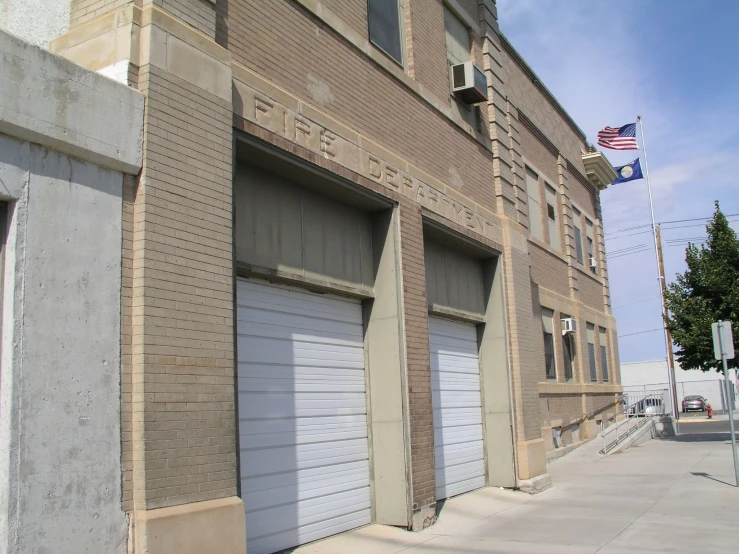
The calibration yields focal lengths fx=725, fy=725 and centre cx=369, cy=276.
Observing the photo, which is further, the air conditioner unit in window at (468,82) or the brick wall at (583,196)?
the brick wall at (583,196)

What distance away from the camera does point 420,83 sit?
11.6 metres

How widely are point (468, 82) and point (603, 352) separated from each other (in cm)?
1467

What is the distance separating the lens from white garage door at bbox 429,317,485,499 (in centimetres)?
1152

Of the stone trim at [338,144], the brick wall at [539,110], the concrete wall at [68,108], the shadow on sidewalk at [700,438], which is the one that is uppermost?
the brick wall at [539,110]

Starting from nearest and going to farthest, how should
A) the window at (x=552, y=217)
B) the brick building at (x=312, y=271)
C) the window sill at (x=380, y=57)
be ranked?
the brick building at (x=312, y=271)
the window sill at (x=380, y=57)
the window at (x=552, y=217)

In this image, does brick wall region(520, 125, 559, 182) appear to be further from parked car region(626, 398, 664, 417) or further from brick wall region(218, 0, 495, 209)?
parked car region(626, 398, 664, 417)

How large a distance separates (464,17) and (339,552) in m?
10.3

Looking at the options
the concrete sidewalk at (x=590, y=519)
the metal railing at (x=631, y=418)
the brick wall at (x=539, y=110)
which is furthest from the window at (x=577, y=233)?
the concrete sidewalk at (x=590, y=519)

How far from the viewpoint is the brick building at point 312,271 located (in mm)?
5992

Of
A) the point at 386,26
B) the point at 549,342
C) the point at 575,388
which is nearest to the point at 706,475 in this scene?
the point at 549,342

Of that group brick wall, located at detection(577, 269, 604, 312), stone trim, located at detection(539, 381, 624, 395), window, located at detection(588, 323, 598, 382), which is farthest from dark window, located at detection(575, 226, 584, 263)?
stone trim, located at detection(539, 381, 624, 395)

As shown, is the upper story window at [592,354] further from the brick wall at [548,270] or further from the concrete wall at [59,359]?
the concrete wall at [59,359]

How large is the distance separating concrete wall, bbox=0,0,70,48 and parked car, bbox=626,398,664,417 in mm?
22733

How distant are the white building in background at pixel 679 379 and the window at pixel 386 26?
5089 centimetres
